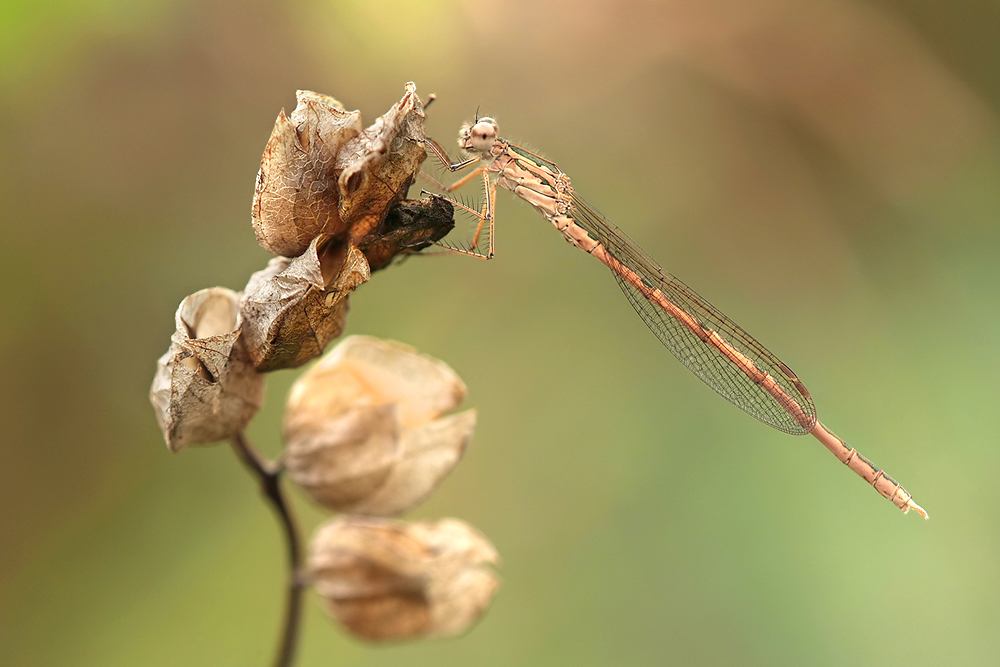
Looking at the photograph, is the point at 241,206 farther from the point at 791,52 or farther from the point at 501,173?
the point at 791,52

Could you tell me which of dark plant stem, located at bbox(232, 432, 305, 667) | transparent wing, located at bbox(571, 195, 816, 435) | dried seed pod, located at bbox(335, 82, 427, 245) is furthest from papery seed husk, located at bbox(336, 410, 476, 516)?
transparent wing, located at bbox(571, 195, 816, 435)

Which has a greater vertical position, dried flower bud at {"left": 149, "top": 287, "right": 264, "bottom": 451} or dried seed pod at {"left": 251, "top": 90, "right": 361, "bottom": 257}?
dried seed pod at {"left": 251, "top": 90, "right": 361, "bottom": 257}

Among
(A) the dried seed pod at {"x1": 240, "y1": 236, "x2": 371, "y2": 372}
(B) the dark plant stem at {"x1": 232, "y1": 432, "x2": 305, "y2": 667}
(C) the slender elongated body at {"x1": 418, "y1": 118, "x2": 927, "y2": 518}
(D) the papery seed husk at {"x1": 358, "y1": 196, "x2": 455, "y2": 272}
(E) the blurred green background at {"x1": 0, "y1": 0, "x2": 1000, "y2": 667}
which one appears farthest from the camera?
(C) the slender elongated body at {"x1": 418, "y1": 118, "x2": 927, "y2": 518}

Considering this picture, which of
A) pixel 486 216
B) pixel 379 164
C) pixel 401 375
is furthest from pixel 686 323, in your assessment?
pixel 379 164

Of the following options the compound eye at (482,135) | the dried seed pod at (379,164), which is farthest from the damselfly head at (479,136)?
the dried seed pod at (379,164)

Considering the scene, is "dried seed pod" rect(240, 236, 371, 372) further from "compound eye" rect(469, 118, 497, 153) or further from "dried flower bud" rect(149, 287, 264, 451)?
"compound eye" rect(469, 118, 497, 153)

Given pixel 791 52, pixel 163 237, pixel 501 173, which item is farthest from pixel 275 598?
pixel 791 52

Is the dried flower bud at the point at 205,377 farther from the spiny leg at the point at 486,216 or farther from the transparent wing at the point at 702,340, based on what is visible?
the transparent wing at the point at 702,340
